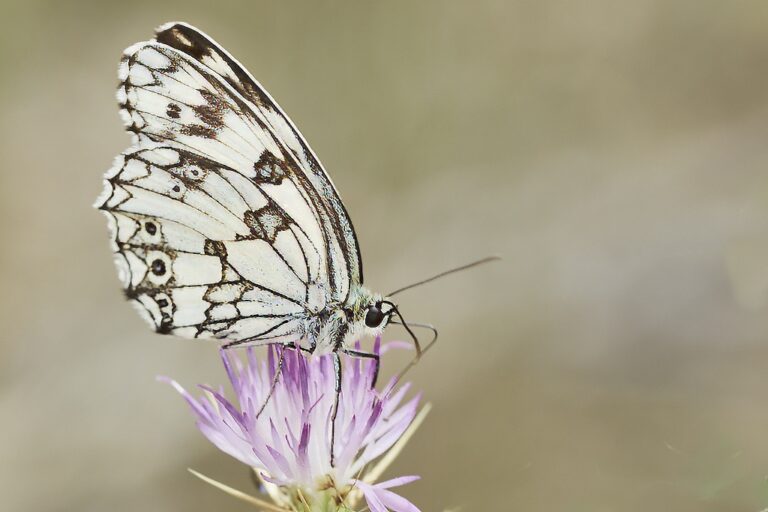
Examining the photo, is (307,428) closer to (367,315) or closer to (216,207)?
(367,315)

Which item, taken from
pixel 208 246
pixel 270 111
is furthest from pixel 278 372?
pixel 270 111

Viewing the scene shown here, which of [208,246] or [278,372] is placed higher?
[208,246]

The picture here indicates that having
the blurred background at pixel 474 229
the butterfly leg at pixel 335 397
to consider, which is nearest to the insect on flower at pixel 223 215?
the butterfly leg at pixel 335 397

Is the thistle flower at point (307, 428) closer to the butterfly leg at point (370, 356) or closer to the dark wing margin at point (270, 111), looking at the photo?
the butterfly leg at point (370, 356)

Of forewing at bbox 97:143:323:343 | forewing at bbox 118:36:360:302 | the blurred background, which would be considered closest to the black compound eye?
forewing at bbox 118:36:360:302

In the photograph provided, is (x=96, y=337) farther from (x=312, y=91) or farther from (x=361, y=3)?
(x=361, y=3)
